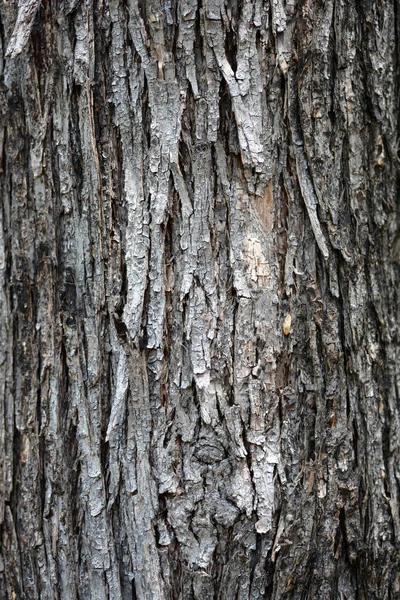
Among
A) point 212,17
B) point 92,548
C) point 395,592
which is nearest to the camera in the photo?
point 212,17

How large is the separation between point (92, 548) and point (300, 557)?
1.79 feet

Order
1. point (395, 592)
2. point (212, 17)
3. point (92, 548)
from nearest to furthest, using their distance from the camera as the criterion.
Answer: point (212, 17), point (92, 548), point (395, 592)

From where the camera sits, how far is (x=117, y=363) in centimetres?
147

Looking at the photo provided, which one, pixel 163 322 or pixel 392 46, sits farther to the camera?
pixel 392 46

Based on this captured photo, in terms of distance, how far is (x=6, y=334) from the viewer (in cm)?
156

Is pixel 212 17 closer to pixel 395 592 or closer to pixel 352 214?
pixel 352 214

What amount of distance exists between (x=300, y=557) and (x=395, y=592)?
338 mm

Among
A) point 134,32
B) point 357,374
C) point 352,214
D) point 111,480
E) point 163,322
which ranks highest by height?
point 134,32

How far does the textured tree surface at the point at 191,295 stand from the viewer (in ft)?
4.66

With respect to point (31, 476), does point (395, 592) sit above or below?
below

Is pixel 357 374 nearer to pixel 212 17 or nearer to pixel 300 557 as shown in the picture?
pixel 300 557

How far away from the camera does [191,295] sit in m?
1.44

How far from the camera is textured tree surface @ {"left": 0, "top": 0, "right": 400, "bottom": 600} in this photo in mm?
1419

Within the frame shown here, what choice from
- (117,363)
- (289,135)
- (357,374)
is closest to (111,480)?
(117,363)
